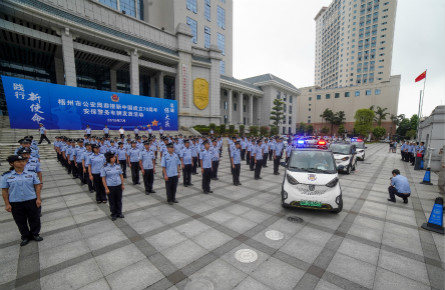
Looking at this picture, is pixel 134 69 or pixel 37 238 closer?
pixel 37 238

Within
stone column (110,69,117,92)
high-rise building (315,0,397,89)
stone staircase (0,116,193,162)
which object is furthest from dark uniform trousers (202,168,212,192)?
high-rise building (315,0,397,89)

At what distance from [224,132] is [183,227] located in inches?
1037

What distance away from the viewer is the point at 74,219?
523 centimetres

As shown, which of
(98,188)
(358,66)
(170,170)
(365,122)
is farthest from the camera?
(358,66)

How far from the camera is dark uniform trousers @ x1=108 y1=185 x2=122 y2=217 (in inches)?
204

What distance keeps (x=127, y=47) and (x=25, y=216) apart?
2422 cm

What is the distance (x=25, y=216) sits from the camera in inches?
160

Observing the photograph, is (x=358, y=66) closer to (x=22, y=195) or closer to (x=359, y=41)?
(x=359, y=41)

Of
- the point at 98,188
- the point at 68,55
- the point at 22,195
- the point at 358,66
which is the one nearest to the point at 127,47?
the point at 68,55

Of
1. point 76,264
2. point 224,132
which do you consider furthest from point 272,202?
point 224,132

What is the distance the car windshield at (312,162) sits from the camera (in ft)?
19.2

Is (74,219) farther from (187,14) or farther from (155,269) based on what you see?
(187,14)

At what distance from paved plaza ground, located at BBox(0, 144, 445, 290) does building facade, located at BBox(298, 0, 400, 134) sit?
7565 cm

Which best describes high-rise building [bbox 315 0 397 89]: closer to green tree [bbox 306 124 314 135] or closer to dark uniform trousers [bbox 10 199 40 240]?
green tree [bbox 306 124 314 135]
